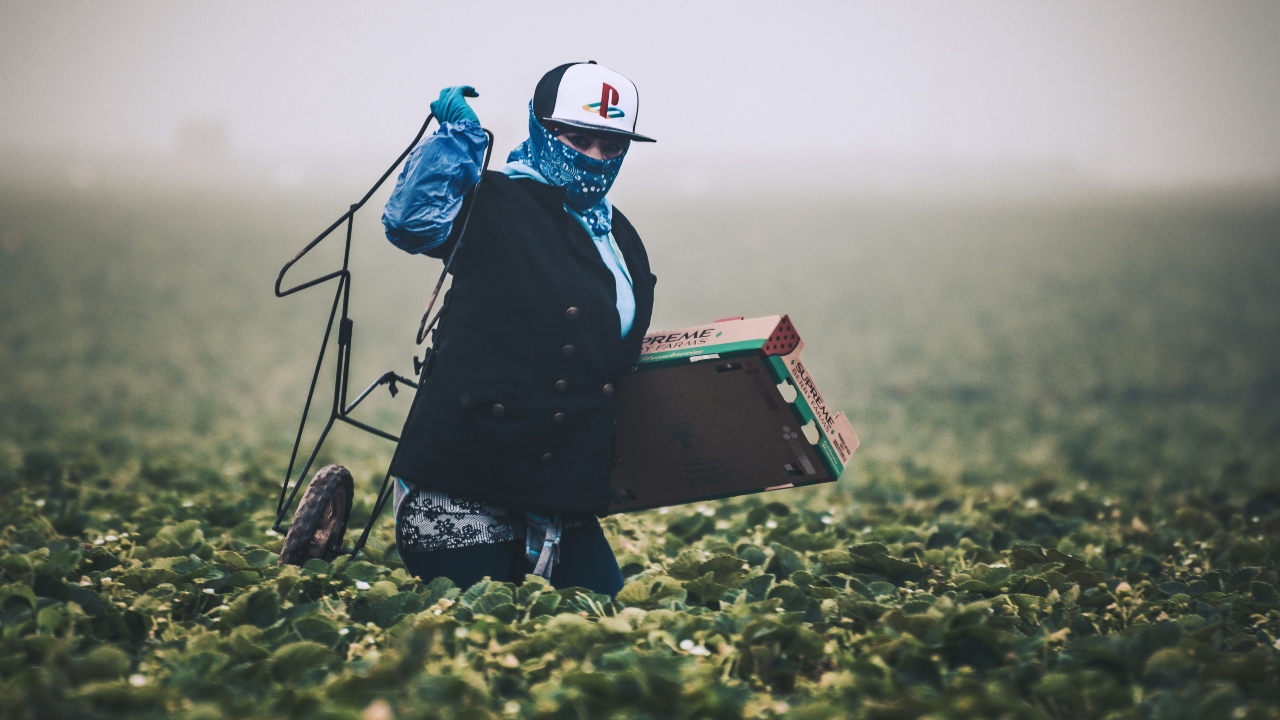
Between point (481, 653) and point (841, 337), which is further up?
point (841, 337)

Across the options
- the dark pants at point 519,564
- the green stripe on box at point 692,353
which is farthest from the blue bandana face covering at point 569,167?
the dark pants at point 519,564

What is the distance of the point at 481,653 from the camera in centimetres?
278

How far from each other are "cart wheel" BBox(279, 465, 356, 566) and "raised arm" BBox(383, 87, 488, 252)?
0.83 meters

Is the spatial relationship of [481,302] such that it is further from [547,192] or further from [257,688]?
[257,688]

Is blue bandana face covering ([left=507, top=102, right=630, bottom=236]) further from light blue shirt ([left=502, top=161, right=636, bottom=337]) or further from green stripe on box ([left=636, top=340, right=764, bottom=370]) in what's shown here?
green stripe on box ([left=636, top=340, right=764, bottom=370])

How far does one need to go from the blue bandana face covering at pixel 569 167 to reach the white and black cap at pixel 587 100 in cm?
8

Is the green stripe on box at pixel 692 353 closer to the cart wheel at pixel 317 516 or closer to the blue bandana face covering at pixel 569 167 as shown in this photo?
the blue bandana face covering at pixel 569 167

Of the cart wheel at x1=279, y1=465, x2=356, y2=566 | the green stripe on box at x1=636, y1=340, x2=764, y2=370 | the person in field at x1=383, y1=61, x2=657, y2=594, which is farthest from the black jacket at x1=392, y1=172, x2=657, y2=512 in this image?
the cart wheel at x1=279, y1=465, x2=356, y2=566

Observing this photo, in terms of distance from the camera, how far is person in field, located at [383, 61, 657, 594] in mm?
3178

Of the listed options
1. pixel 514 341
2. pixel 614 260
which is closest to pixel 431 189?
pixel 514 341

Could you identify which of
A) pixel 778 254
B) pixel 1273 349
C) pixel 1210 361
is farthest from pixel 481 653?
pixel 778 254

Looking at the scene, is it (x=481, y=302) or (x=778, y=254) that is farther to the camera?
(x=778, y=254)

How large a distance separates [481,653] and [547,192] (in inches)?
55.3

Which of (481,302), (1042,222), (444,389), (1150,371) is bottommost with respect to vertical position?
(444,389)
